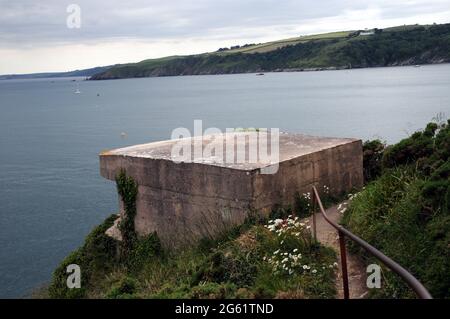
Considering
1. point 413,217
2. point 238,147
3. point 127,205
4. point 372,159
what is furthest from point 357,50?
point 413,217

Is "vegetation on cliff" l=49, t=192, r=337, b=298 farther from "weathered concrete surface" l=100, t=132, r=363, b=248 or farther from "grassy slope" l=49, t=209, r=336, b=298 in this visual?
"weathered concrete surface" l=100, t=132, r=363, b=248

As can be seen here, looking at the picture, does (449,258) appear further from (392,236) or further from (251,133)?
(251,133)

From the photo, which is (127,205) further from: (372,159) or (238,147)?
(372,159)

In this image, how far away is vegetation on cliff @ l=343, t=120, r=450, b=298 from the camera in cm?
535

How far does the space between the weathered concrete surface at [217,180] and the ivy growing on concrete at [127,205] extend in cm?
11

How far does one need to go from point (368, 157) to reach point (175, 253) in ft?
14.8

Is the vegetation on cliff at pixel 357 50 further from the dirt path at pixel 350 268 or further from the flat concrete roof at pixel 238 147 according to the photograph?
the dirt path at pixel 350 268

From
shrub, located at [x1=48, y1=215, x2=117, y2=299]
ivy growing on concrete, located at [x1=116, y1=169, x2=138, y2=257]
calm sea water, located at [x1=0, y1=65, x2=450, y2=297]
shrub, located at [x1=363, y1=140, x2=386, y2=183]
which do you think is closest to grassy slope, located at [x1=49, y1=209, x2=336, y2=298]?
ivy growing on concrete, located at [x1=116, y1=169, x2=138, y2=257]

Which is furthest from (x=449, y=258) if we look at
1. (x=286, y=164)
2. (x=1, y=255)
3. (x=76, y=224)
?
(x=76, y=224)

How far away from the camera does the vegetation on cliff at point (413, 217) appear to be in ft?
17.5

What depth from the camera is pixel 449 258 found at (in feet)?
17.4

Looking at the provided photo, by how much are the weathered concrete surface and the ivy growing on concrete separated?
108mm

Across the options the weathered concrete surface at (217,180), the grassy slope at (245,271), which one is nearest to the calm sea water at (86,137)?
the weathered concrete surface at (217,180)

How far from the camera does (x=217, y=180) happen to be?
8.59 m
